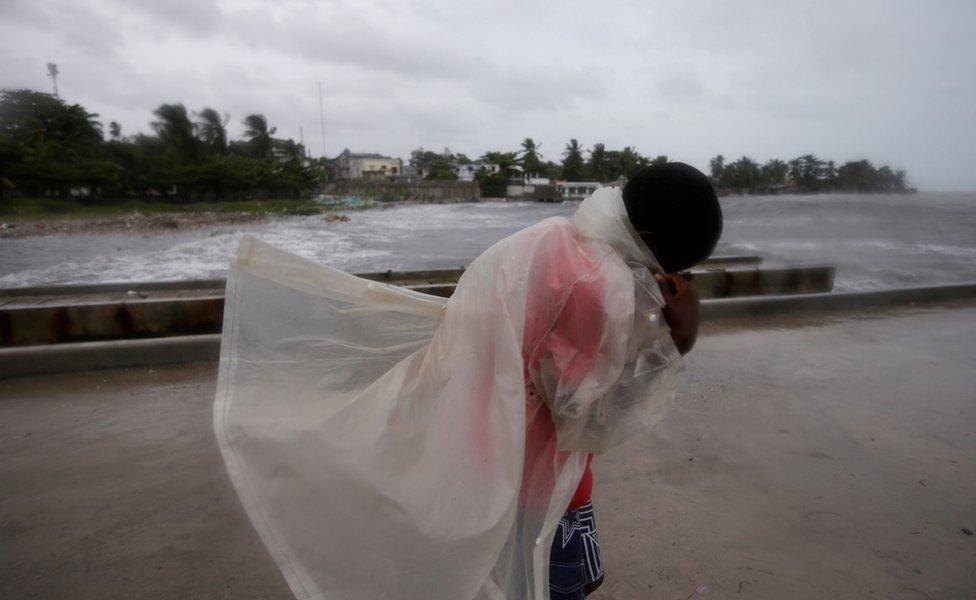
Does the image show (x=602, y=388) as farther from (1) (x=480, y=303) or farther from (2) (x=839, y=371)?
(2) (x=839, y=371)

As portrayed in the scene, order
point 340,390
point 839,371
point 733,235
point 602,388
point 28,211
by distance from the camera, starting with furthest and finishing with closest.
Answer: point 28,211 < point 733,235 < point 839,371 < point 340,390 < point 602,388

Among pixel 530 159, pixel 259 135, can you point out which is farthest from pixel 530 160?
pixel 259 135

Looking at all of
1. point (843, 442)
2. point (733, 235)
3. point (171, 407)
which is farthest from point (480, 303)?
point (733, 235)

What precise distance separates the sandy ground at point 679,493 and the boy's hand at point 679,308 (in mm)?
1193

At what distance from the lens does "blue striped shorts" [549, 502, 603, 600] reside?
3.87 ft

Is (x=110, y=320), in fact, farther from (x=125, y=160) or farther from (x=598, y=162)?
(x=598, y=162)

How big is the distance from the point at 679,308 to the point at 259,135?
69137 mm

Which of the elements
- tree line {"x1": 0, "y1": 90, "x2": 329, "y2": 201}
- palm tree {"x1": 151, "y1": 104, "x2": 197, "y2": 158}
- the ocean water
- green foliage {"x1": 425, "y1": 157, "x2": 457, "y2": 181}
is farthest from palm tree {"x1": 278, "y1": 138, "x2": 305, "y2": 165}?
the ocean water

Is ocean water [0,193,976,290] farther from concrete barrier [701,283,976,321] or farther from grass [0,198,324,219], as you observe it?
grass [0,198,324,219]

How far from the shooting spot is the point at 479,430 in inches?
41.8

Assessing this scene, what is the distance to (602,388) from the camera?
1034mm

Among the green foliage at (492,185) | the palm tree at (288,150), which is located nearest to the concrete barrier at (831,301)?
the palm tree at (288,150)

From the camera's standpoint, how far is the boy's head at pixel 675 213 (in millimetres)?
1013

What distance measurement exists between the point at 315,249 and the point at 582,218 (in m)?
19.2
